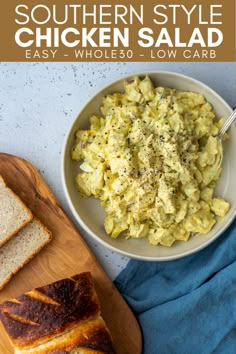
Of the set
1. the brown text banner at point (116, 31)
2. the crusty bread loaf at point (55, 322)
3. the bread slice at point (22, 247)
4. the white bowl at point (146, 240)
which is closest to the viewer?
the crusty bread loaf at point (55, 322)

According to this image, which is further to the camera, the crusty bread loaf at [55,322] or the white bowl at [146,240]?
the white bowl at [146,240]

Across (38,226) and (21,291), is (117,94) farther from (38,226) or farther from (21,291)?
(21,291)

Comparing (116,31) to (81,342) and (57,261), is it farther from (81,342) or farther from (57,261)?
(81,342)

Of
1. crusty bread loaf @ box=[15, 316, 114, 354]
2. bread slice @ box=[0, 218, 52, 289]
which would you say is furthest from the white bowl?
crusty bread loaf @ box=[15, 316, 114, 354]

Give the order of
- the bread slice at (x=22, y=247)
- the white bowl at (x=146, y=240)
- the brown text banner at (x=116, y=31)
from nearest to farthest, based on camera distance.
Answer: the white bowl at (x=146, y=240), the bread slice at (x=22, y=247), the brown text banner at (x=116, y=31)

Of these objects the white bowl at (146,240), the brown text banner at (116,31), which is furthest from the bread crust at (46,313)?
the brown text banner at (116,31)

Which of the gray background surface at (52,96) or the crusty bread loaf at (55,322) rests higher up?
the gray background surface at (52,96)

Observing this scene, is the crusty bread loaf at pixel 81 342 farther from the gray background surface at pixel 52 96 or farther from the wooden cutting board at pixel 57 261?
the gray background surface at pixel 52 96
